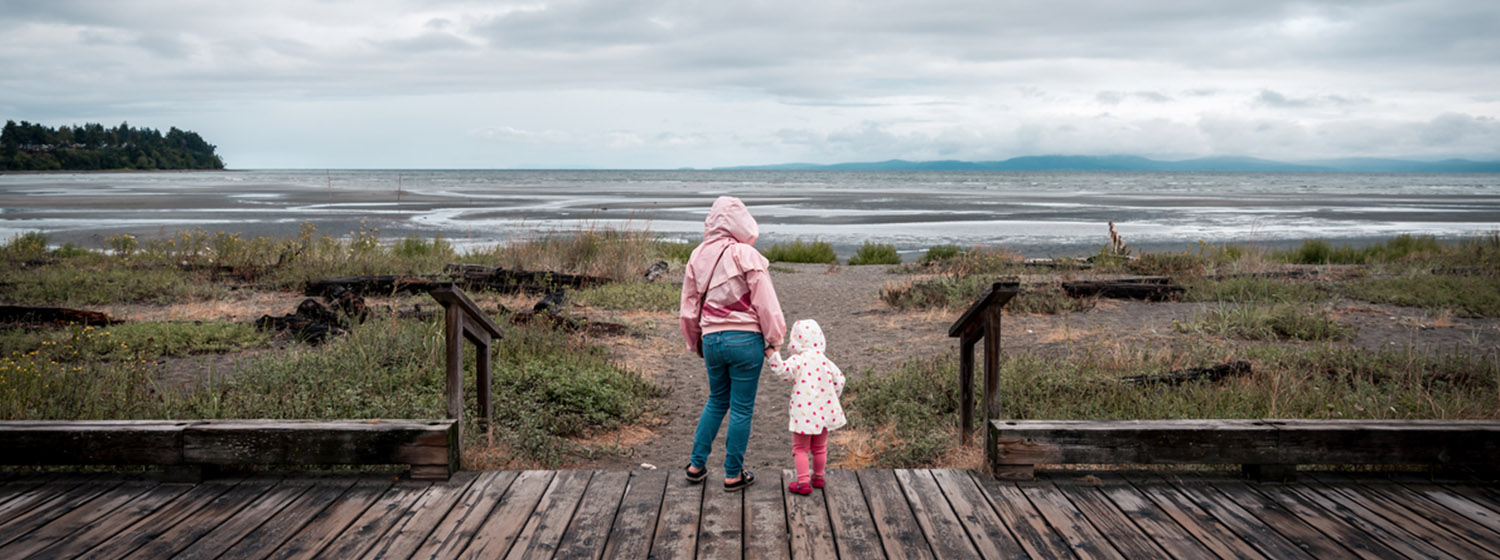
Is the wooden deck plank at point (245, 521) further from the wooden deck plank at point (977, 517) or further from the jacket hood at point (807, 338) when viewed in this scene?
the wooden deck plank at point (977, 517)

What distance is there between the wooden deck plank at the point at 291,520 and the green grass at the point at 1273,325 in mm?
9005

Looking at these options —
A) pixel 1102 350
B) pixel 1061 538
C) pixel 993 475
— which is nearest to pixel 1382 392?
pixel 1102 350

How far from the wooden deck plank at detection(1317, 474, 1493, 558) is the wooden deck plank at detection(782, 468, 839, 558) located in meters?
2.47

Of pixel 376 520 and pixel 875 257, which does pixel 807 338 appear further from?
pixel 875 257

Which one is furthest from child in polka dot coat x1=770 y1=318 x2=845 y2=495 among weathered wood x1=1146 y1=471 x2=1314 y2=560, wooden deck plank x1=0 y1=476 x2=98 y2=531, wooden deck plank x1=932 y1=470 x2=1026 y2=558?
wooden deck plank x1=0 y1=476 x2=98 y2=531

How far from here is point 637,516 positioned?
414 cm

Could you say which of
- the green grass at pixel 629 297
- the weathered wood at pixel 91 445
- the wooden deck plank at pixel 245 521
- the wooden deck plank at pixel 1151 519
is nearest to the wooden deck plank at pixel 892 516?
the wooden deck plank at pixel 1151 519

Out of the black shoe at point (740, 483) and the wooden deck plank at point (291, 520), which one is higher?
the black shoe at point (740, 483)

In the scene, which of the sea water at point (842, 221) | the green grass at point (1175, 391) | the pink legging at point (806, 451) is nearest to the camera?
the pink legging at point (806, 451)

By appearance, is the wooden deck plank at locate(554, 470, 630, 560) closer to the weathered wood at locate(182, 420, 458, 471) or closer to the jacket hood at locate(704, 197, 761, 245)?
the weathered wood at locate(182, 420, 458, 471)

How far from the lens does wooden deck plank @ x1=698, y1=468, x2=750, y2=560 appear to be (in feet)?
12.3

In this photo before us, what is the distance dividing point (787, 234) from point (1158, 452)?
2757 cm

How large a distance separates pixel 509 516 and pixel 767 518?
3.82ft

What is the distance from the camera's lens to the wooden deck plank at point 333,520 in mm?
3730
